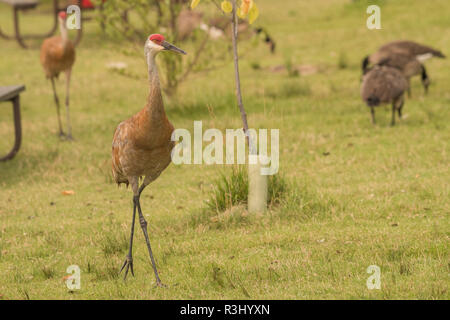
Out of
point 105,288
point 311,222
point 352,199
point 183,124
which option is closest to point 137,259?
point 105,288

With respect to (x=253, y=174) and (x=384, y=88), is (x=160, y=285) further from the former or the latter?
(x=384, y=88)

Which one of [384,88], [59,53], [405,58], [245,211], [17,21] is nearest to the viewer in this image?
[245,211]

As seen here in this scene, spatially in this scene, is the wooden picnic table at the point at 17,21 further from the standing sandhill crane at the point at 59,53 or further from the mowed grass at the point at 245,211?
→ the standing sandhill crane at the point at 59,53

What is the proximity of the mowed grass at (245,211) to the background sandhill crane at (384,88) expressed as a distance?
474mm

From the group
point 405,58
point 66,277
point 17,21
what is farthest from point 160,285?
point 17,21

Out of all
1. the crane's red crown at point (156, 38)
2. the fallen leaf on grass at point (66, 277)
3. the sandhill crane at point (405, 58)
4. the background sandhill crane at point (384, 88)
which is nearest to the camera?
the crane's red crown at point (156, 38)

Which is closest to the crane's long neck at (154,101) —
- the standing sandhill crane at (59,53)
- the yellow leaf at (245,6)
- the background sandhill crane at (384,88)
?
the yellow leaf at (245,6)

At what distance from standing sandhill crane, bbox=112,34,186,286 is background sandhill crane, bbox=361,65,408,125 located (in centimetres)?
517

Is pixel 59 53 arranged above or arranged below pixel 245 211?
above

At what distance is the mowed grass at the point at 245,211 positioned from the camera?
5.41 m

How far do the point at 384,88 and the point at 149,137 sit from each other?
5550 mm

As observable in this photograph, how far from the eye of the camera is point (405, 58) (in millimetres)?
11969

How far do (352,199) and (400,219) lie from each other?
757 mm

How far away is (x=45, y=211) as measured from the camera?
25.7 ft
